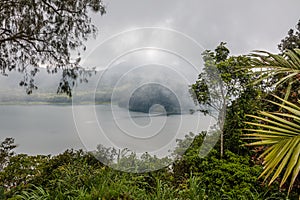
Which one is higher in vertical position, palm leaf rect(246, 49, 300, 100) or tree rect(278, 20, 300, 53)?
tree rect(278, 20, 300, 53)

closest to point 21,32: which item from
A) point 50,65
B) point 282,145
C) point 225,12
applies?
point 50,65

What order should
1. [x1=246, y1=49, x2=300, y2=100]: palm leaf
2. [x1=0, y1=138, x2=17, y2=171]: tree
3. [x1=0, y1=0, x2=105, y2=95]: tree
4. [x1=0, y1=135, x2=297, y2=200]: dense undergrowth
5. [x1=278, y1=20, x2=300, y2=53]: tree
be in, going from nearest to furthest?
[x1=246, y1=49, x2=300, y2=100]: palm leaf
[x1=0, y1=135, x2=297, y2=200]: dense undergrowth
[x1=0, y1=0, x2=105, y2=95]: tree
[x1=0, y1=138, x2=17, y2=171]: tree
[x1=278, y1=20, x2=300, y2=53]: tree

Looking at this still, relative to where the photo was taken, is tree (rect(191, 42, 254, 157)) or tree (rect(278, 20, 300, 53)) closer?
tree (rect(191, 42, 254, 157))

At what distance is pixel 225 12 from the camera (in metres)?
3.99

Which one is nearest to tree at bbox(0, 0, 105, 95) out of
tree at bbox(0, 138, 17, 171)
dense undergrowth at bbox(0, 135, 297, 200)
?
tree at bbox(0, 138, 17, 171)

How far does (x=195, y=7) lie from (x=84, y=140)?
8.51 ft

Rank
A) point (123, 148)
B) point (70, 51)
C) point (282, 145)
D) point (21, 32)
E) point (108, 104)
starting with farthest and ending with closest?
point (70, 51) < point (21, 32) < point (123, 148) < point (108, 104) < point (282, 145)

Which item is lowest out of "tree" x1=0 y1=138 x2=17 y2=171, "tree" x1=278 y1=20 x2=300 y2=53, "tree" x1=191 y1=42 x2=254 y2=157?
"tree" x1=0 y1=138 x2=17 y2=171

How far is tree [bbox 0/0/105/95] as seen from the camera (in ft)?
11.6

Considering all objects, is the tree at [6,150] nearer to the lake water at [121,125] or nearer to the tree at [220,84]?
the lake water at [121,125]

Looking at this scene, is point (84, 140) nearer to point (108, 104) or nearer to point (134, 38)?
point (108, 104)

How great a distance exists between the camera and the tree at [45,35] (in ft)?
11.6

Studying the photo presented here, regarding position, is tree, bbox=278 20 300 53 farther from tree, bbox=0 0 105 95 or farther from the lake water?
tree, bbox=0 0 105 95

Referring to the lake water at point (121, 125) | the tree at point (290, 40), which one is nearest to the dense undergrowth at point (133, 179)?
the lake water at point (121, 125)
